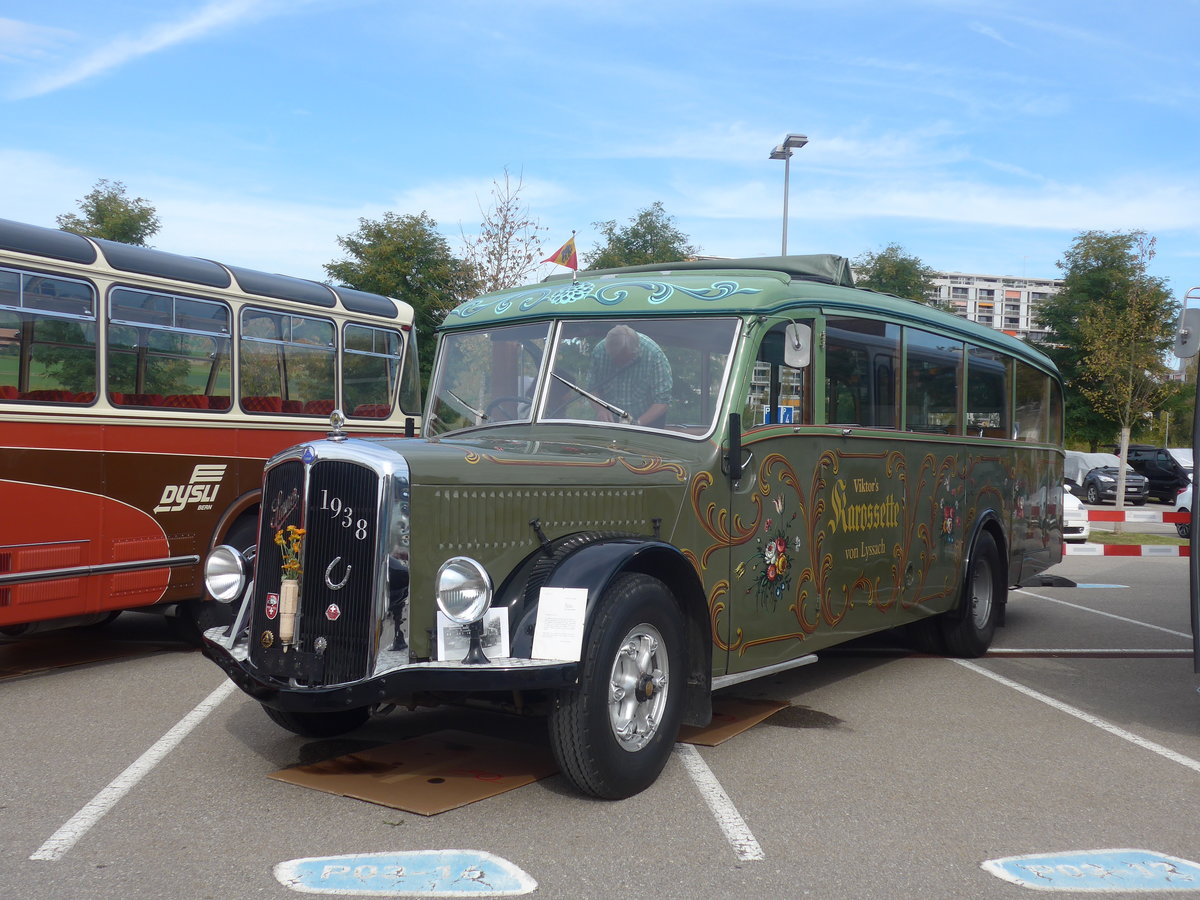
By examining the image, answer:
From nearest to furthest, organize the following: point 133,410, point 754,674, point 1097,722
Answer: point 754,674 < point 1097,722 < point 133,410

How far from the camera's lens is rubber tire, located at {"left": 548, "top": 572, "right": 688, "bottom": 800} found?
4586mm

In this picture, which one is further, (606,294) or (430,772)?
(606,294)

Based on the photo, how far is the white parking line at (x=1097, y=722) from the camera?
580cm

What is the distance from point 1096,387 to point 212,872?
111 feet

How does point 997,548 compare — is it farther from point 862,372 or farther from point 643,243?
point 643,243

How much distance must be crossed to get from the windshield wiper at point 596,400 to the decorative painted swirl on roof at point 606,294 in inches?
17.8

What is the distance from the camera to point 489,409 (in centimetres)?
625

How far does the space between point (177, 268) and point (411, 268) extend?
17.2m

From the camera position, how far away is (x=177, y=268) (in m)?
8.60

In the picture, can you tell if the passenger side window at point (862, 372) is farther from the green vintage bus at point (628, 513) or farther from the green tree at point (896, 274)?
the green tree at point (896, 274)

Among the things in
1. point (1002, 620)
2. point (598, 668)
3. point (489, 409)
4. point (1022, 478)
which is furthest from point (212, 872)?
point (1022, 478)

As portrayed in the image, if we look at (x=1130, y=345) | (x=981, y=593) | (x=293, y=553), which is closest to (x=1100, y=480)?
(x=1130, y=345)

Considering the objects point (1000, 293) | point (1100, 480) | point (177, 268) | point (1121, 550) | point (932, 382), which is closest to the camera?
point (932, 382)

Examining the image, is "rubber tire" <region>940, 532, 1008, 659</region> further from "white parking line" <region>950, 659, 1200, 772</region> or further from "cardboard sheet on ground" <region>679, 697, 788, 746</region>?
"cardboard sheet on ground" <region>679, 697, 788, 746</region>
